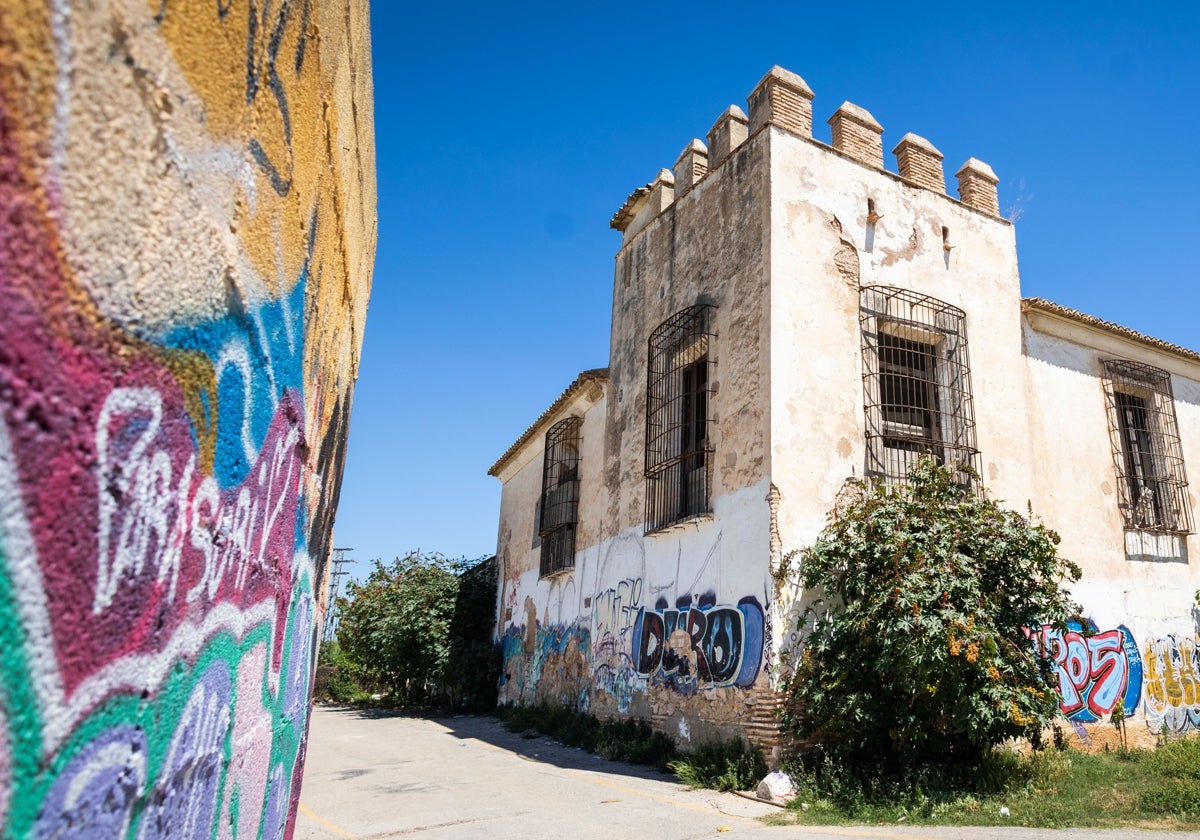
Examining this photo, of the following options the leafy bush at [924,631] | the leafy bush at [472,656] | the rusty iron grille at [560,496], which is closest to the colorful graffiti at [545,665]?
the leafy bush at [472,656]

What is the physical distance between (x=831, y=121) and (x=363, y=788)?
9.67m

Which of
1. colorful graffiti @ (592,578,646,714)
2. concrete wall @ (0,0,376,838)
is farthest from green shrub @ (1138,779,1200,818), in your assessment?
concrete wall @ (0,0,376,838)

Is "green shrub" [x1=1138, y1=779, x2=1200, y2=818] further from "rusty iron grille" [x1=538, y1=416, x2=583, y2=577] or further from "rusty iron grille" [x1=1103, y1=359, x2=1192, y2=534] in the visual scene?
"rusty iron grille" [x1=538, y1=416, x2=583, y2=577]

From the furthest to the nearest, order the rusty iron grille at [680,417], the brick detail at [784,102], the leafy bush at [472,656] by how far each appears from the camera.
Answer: the leafy bush at [472,656] < the rusty iron grille at [680,417] < the brick detail at [784,102]

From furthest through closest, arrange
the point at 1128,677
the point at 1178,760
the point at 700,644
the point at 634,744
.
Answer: the point at 1128,677 → the point at 634,744 → the point at 700,644 → the point at 1178,760

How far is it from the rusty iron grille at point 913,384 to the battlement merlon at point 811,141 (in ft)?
6.24

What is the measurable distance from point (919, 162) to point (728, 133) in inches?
102

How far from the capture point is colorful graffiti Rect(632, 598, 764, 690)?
816cm

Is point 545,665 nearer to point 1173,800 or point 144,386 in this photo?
point 1173,800

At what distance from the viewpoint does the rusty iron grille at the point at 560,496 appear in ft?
45.3

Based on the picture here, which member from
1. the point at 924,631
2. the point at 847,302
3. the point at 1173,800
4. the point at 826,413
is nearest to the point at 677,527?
the point at 826,413

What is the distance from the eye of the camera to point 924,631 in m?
6.74

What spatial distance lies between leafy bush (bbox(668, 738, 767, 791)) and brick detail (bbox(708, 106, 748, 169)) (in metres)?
7.22

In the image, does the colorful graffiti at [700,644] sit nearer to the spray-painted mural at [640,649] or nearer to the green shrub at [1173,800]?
the spray-painted mural at [640,649]
